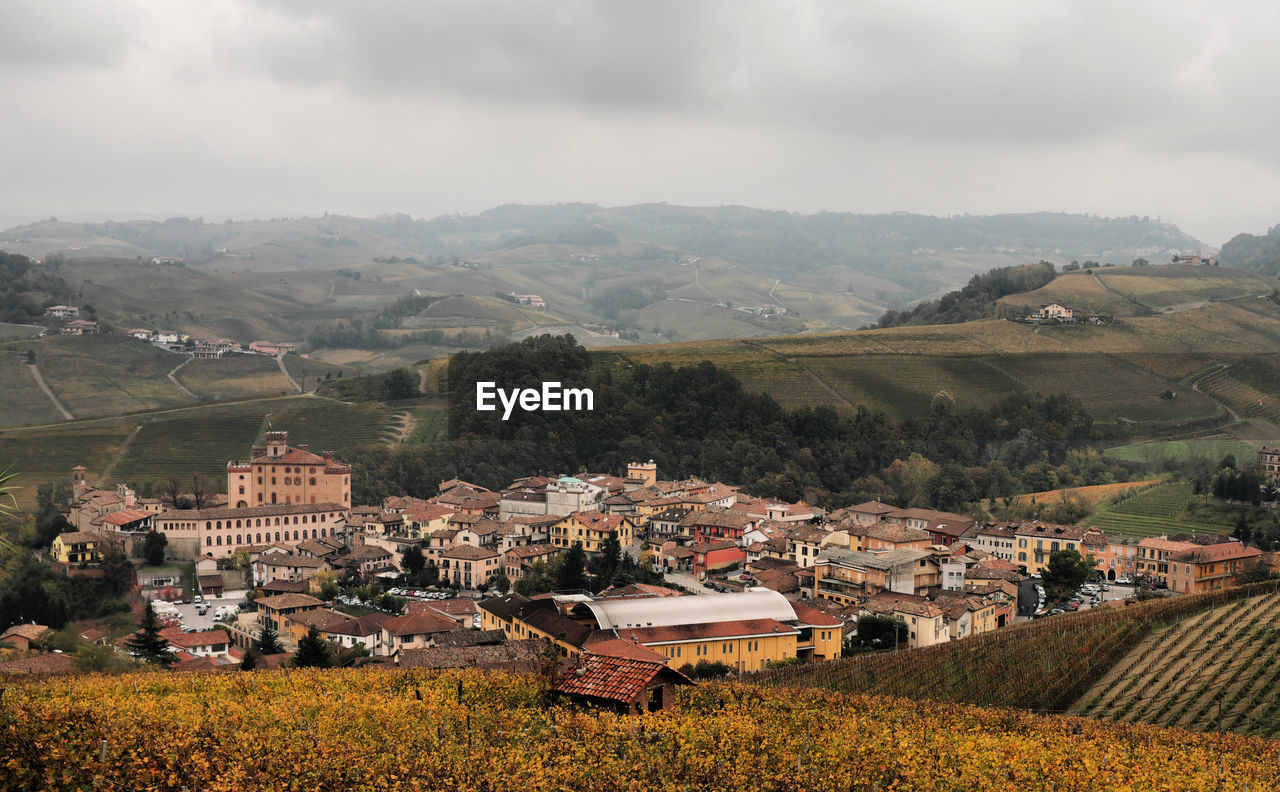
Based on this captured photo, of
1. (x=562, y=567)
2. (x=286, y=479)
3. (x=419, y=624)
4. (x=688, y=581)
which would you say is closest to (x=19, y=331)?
(x=286, y=479)

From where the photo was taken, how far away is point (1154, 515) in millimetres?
54875

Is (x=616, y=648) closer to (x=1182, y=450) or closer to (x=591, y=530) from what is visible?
(x=591, y=530)

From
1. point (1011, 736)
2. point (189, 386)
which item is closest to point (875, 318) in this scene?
point (189, 386)

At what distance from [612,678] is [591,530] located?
3288 cm

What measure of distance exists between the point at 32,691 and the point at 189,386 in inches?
2990

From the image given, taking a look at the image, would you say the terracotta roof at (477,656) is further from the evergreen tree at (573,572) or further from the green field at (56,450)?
the green field at (56,450)

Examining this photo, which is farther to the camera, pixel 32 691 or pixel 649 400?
pixel 649 400

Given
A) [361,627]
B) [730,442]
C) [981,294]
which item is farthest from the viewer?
[981,294]

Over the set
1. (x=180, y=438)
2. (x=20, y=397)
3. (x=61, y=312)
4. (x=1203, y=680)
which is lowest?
(x=180, y=438)

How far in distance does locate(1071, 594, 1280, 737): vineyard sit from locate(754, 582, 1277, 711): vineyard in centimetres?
50

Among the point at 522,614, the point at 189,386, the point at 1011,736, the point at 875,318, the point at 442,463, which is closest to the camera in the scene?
the point at 1011,736

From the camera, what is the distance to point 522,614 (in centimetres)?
3281

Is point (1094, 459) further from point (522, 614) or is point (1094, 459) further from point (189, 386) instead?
point (189, 386)

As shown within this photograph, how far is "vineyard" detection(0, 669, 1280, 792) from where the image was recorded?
13.6m
